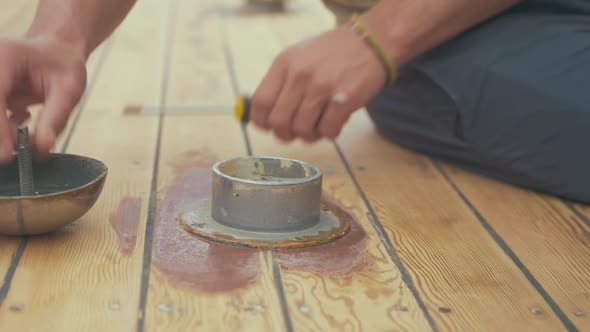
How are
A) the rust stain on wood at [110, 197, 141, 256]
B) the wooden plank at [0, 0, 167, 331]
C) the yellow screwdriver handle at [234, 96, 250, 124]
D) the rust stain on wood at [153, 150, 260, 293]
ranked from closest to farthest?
the wooden plank at [0, 0, 167, 331]
the rust stain on wood at [153, 150, 260, 293]
the rust stain on wood at [110, 197, 141, 256]
the yellow screwdriver handle at [234, 96, 250, 124]

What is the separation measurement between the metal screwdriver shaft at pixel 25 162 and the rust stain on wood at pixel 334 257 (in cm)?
43

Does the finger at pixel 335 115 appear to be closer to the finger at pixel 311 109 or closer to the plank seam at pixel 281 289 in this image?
the finger at pixel 311 109

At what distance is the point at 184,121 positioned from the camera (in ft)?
7.28

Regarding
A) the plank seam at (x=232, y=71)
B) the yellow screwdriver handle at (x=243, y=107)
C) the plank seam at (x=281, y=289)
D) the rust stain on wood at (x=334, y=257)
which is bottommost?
the plank seam at (x=232, y=71)

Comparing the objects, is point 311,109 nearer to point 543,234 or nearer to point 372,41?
point 372,41

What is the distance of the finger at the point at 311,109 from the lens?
5.16ft

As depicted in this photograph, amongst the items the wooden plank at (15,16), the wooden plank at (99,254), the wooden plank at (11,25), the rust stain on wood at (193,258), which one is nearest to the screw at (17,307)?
the wooden plank at (99,254)

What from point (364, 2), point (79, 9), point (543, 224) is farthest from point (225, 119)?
point (543, 224)

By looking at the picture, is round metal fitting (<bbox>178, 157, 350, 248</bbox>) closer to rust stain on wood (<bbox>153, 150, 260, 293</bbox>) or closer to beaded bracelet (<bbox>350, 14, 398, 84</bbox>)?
rust stain on wood (<bbox>153, 150, 260, 293</bbox>)

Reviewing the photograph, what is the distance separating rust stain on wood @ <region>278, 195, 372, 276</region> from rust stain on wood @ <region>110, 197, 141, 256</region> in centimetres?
25

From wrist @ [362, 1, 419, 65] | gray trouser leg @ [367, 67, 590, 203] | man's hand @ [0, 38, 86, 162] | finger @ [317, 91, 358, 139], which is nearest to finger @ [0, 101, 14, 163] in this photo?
man's hand @ [0, 38, 86, 162]

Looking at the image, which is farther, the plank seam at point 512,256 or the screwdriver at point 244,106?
the screwdriver at point 244,106

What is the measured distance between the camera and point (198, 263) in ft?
4.44

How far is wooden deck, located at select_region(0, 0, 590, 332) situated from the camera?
1.20 m
